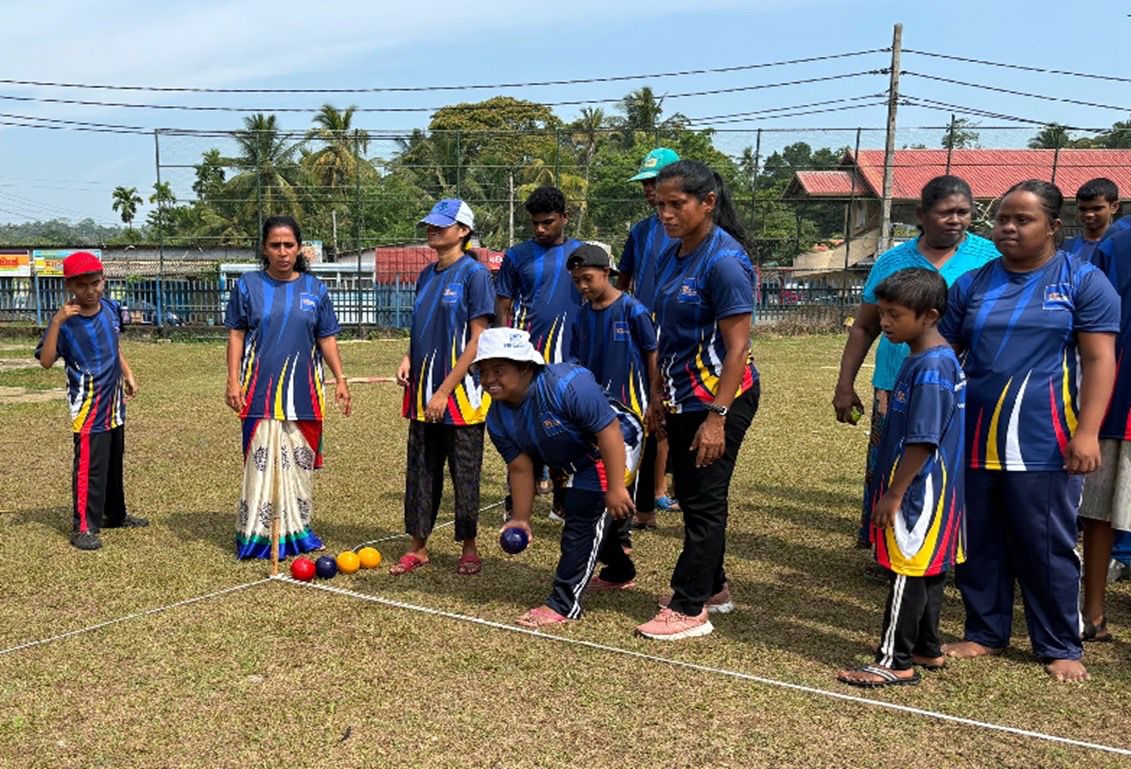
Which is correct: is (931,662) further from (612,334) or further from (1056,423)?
(612,334)

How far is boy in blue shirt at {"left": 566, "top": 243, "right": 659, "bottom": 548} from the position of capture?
589cm

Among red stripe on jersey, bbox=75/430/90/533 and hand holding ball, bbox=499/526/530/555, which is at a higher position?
hand holding ball, bbox=499/526/530/555

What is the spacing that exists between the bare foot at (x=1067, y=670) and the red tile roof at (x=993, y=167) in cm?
2680

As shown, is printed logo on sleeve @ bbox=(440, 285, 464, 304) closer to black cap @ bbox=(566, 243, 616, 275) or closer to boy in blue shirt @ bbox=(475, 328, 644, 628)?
black cap @ bbox=(566, 243, 616, 275)

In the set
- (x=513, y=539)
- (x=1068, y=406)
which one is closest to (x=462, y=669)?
(x=513, y=539)

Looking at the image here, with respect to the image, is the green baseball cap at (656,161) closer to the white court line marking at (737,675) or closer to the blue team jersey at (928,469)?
the blue team jersey at (928,469)

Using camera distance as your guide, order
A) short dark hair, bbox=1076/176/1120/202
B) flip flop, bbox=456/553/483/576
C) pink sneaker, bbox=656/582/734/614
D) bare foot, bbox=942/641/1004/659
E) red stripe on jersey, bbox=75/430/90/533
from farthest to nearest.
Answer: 1. red stripe on jersey, bbox=75/430/90/533
2. short dark hair, bbox=1076/176/1120/202
3. flip flop, bbox=456/553/483/576
4. pink sneaker, bbox=656/582/734/614
5. bare foot, bbox=942/641/1004/659

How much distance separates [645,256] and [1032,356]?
2.30 m

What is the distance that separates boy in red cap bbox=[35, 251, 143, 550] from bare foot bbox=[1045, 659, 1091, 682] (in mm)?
5605

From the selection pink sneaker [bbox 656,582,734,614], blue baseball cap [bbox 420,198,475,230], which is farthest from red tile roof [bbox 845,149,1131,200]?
pink sneaker [bbox 656,582,734,614]

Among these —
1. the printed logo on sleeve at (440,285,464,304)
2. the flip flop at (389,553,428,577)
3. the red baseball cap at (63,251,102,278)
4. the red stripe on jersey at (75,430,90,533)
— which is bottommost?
the flip flop at (389,553,428,577)

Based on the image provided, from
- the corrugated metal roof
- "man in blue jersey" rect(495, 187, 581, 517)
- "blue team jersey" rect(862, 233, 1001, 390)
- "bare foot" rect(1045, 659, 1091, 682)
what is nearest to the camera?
"bare foot" rect(1045, 659, 1091, 682)

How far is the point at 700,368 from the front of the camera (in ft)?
16.9

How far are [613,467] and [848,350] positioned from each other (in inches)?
64.0
